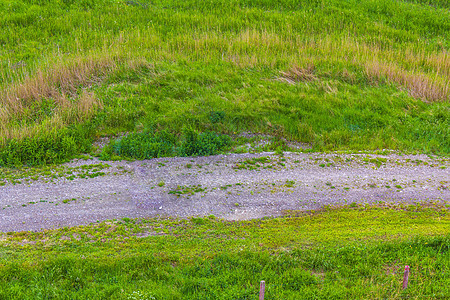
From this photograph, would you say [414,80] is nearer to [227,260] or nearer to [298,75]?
[298,75]

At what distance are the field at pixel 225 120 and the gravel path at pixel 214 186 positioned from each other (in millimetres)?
211

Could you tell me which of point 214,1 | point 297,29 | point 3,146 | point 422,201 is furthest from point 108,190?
point 214,1

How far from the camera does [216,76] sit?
12.5 meters

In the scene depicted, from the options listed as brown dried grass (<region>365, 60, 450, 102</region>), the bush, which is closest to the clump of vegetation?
the bush

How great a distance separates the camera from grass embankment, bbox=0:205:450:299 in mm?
4793

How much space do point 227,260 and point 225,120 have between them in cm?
587

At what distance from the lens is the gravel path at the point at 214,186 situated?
22.7 feet

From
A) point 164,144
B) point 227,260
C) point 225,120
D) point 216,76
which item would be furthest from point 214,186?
point 216,76

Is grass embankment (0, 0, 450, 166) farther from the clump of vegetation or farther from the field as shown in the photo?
the clump of vegetation

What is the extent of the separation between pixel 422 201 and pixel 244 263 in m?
4.28

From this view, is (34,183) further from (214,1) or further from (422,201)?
(214,1)

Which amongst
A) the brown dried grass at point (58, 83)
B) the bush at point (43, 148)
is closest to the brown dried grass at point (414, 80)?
the brown dried grass at point (58, 83)

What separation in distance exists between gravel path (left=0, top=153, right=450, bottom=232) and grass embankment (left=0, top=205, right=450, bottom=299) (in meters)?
0.53

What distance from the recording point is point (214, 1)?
61.9ft
